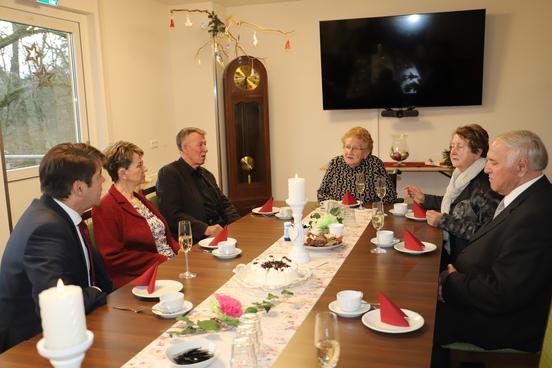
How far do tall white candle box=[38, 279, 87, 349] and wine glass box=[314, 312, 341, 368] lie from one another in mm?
563

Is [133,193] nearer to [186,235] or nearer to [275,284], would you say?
[186,235]

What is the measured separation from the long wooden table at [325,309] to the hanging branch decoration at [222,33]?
131 inches

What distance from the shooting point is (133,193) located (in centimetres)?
272

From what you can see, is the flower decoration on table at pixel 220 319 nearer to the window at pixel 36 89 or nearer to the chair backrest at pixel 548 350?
the chair backrest at pixel 548 350

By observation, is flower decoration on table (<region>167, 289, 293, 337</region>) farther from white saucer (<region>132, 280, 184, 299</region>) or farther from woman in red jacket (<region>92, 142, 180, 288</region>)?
woman in red jacket (<region>92, 142, 180, 288</region>)

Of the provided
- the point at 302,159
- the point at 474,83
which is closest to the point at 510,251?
the point at 474,83

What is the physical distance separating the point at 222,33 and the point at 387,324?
14.8 ft

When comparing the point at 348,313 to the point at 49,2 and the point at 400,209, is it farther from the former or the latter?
the point at 49,2

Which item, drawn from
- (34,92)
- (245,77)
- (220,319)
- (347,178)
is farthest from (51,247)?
(245,77)

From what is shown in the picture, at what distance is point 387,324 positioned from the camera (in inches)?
58.6

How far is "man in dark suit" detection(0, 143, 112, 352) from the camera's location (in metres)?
1.69

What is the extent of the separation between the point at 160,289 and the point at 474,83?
4250 millimetres

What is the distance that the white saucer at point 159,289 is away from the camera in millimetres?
1760

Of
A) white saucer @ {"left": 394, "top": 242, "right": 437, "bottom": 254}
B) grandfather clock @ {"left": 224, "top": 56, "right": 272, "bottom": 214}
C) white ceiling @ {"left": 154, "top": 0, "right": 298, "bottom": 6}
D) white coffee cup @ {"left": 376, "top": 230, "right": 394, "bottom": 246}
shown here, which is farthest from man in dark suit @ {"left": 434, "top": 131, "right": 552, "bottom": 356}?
white ceiling @ {"left": 154, "top": 0, "right": 298, "bottom": 6}
